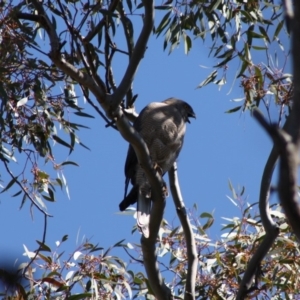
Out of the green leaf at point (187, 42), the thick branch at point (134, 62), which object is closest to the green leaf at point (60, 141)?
the green leaf at point (187, 42)

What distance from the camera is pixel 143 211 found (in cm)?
395

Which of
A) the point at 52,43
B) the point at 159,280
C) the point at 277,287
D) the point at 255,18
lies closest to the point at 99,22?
the point at 52,43

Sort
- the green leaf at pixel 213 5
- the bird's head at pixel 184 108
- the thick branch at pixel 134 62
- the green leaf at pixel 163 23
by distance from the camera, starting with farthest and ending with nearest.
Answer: the bird's head at pixel 184 108
the green leaf at pixel 163 23
the green leaf at pixel 213 5
the thick branch at pixel 134 62

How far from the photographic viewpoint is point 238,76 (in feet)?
12.5

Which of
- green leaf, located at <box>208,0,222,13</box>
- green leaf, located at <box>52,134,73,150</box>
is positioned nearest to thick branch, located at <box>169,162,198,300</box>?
green leaf, located at <box>52,134,73,150</box>

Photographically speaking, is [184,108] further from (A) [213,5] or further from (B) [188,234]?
(B) [188,234]

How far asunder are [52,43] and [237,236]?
168 cm

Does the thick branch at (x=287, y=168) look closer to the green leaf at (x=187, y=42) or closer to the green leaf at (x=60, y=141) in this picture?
the green leaf at (x=60, y=141)

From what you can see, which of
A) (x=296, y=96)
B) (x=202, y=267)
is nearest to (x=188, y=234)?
(x=202, y=267)

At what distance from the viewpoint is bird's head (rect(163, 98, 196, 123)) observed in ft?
16.5

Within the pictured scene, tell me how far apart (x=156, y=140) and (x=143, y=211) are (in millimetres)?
804

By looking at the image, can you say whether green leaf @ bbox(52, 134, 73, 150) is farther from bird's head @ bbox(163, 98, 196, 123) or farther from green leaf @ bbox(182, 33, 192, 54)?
bird's head @ bbox(163, 98, 196, 123)

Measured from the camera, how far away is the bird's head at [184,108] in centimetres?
503

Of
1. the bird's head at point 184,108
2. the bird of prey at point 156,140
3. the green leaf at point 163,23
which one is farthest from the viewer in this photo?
the bird's head at point 184,108
